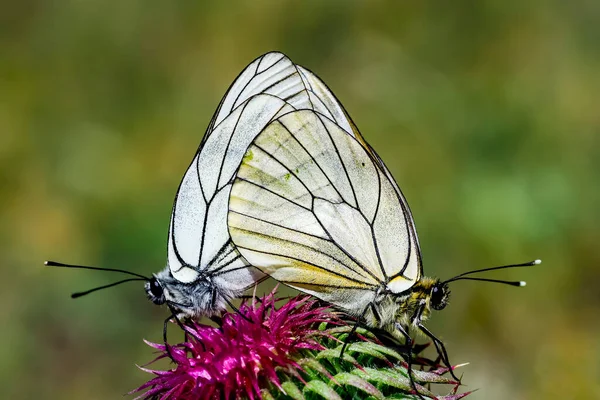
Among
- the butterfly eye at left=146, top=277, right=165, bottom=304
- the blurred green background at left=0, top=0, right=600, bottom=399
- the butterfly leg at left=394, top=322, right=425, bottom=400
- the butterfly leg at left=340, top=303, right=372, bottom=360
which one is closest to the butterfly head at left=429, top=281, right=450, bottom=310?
the butterfly leg at left=394, top=322, right=425, bottom=400

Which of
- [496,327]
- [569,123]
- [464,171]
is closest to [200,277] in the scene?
[496,327]

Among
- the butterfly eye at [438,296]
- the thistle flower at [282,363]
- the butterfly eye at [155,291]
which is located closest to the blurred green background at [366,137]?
the butterfly eye at [438,296]

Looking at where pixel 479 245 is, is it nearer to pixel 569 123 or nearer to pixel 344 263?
pixel 569 123

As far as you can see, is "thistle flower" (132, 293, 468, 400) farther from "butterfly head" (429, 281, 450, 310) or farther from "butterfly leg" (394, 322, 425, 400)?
"butterfly head" (429, 281, 450, 310)

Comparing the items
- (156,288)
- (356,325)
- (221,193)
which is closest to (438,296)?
(356,325)

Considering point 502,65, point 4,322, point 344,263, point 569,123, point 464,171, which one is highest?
point 502,65
